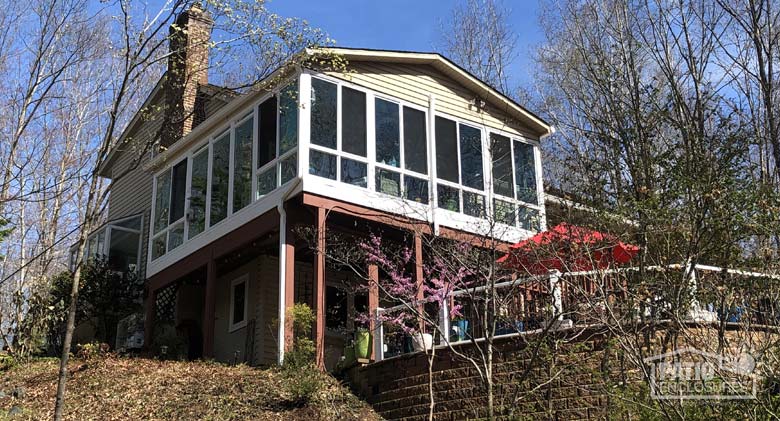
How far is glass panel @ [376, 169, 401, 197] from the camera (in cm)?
1319

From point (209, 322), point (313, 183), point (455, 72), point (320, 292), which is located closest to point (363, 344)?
point (320, 292)

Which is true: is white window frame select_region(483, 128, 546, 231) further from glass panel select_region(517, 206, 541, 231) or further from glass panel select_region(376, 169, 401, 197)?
glass panel select_region(376, 169, 401, 197)

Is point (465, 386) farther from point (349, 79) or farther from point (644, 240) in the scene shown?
point (349, 79)

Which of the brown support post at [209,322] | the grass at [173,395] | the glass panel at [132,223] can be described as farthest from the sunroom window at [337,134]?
the glass panel at [132,223]

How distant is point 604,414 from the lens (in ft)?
27.3

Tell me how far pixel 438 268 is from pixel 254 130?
166 inches

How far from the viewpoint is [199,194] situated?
14977 millimetres

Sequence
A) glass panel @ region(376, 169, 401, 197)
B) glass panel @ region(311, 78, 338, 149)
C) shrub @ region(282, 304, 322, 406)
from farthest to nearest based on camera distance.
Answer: glass panel @ region(376, 169, 401, 197) < glass panel @ region(311, 78, 338, 149) < shrub @ region(282, 304, 322, 406)

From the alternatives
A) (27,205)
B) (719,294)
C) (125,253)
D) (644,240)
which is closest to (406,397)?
(644,240)

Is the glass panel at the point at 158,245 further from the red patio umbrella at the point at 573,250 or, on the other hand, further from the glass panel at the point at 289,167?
the red patio umbrella at the point at 573,250

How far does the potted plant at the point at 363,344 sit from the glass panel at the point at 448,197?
341cm

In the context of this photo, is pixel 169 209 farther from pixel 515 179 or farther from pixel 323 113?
pixel 515 179
